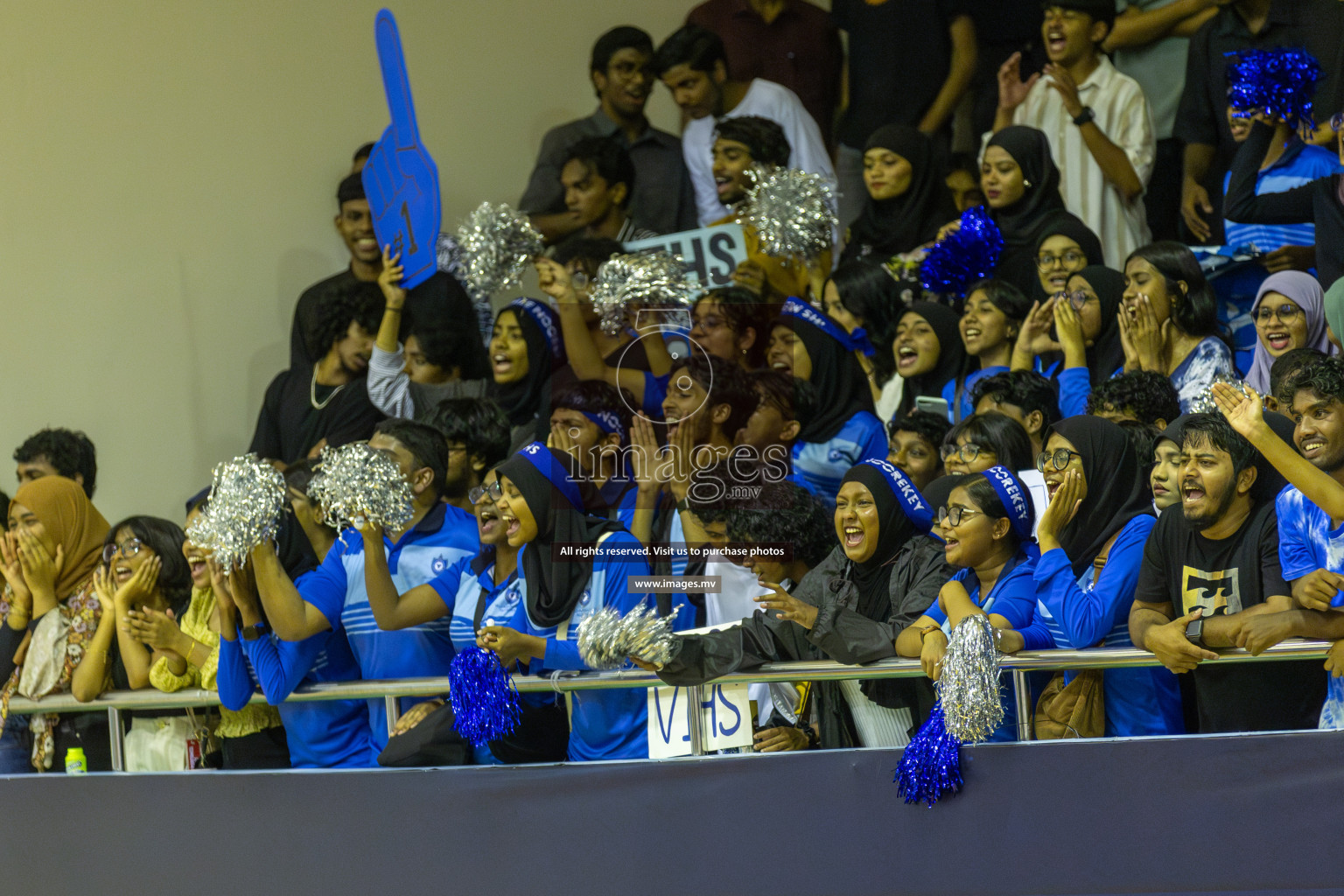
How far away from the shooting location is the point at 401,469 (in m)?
4.29

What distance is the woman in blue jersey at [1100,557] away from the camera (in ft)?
11.3

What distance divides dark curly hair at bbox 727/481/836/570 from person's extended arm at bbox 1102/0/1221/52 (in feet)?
8.56

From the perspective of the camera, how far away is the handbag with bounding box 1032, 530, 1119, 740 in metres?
3.50

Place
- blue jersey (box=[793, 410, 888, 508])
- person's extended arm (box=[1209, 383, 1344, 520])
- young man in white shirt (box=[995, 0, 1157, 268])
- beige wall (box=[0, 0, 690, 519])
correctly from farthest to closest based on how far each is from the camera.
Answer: beige wall (box=[0, 0, 690, 519]) < young man in white shirt (box=[995, 0, 1157, 268]) < blue jersey (box=[793, 410, 888, 508]) < person's extended arm (box=[1209, 383, 1344, 520])

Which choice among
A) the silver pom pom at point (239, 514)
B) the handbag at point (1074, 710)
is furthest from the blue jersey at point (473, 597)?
the handbag at point (1074, 710)

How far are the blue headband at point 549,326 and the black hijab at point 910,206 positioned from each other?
1.06 m

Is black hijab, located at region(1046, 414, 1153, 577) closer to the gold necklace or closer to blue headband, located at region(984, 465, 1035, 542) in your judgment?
blue headband, located at region(984, 465, 1035, 542)

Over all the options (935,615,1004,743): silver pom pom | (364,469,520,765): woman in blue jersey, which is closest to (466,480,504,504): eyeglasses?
(364,469,520,765): woman in blue jersey

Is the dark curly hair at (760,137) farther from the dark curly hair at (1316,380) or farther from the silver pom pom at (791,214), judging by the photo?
the dark curly hair at (1316,380)

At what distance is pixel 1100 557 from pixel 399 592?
1.77 metres

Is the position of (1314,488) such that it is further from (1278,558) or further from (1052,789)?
(1052,789)

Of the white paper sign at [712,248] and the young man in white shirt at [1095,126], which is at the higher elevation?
the young man in white shirt at [1095,126]

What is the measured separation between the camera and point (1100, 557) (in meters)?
3.64

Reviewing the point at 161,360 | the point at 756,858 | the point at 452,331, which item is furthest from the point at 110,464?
the point at 756,858
